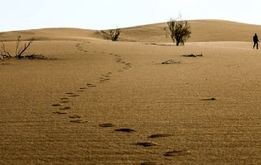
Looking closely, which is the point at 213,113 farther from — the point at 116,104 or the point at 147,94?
the point at 147,94

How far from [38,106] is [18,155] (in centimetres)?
196

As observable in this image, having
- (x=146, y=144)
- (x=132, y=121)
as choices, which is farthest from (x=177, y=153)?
(x=132, y=121)

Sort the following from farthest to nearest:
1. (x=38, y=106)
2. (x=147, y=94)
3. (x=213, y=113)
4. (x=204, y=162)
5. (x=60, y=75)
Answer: (x=60, y=75) → (x=147, y=94) → (x=38, y=106) → (x=213, y=113) → (x=204, y=162)

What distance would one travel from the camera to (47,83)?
777cm

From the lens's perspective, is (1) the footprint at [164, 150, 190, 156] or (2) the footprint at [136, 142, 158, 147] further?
(2) the footprint at [136, 142, 158, 147]

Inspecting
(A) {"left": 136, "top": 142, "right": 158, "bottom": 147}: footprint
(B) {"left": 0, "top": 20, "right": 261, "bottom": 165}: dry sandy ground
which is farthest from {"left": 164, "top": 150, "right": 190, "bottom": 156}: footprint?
(A) {"left": 136, "top": 142, "right": 158, "bottom": 147}: footprint

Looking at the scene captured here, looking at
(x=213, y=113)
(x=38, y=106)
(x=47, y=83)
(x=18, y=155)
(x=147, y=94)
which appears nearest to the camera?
(x=18, y=155)

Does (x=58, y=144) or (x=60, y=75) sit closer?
(x=58, y=144)

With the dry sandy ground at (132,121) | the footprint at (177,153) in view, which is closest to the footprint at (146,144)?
the dry sandy ground at (132,121)

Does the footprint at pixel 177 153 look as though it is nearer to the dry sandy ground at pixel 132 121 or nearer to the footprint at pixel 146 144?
the dry sandy ground at pixel 132 121

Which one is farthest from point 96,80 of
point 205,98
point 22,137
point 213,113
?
point 22,137

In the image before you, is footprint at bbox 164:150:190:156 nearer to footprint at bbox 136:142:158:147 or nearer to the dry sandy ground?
the dry sandy ground

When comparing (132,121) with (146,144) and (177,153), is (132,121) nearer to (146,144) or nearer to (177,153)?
(146,144)

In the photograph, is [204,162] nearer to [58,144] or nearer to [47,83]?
[58,144]
